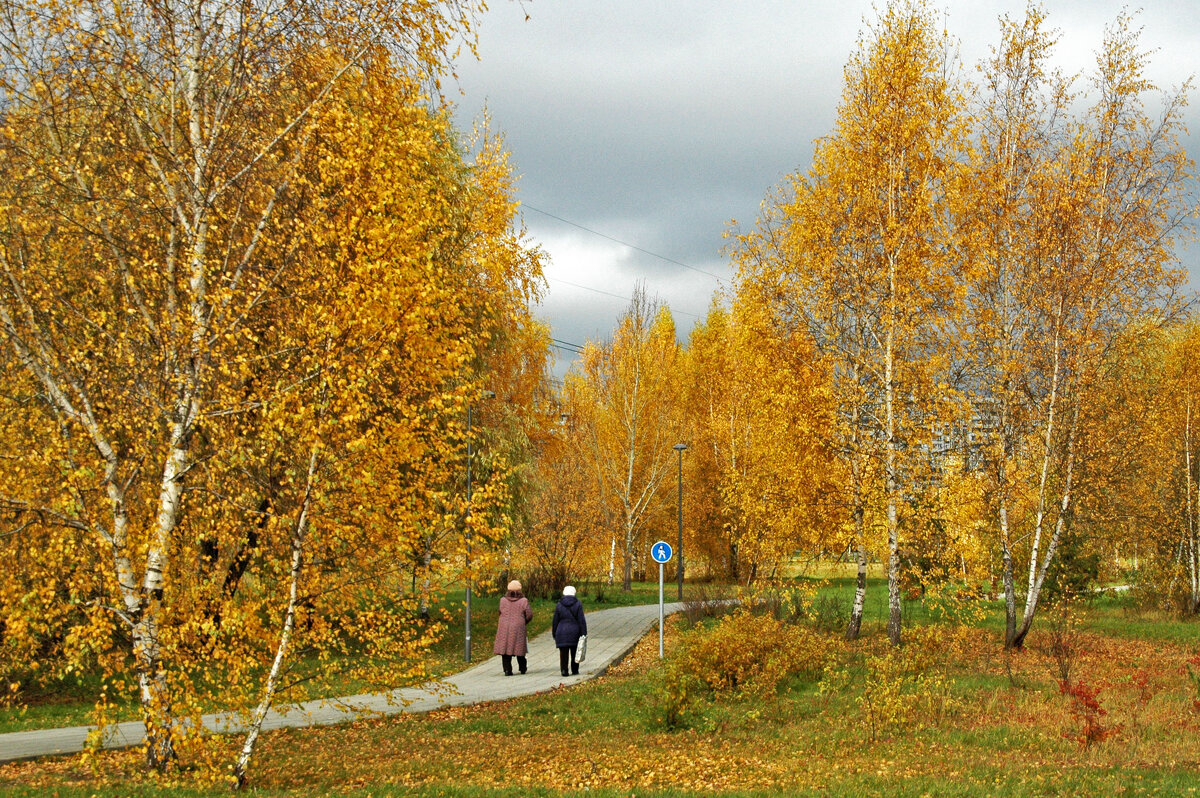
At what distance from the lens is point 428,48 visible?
9328mm

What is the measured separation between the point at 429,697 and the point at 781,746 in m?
7.05

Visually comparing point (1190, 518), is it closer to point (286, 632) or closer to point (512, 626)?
point (512, 626)

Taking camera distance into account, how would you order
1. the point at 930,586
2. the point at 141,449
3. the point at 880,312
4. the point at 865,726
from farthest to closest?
the point at 880,312, the point at 930,586, the point at 865,726, the point at 141,449

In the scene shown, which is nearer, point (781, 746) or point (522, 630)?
point (781, 746)

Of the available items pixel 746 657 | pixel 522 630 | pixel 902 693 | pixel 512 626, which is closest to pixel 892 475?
pixel 746 657

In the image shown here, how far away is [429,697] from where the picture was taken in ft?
50.2

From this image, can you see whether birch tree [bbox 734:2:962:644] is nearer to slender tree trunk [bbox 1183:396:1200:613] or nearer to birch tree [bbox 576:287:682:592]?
slender tree trunk [bbox 1183:396:1200:613]

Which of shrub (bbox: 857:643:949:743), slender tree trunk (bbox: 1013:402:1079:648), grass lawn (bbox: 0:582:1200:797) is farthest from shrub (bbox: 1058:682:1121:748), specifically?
slender tree trunk (bbox: 1013:402:1079:648)

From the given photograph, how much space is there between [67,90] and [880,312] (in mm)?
14258

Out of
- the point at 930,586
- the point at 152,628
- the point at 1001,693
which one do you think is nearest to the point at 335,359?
the point at 152,628

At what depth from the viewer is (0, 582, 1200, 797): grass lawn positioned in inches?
326

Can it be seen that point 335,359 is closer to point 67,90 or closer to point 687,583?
point 67,90

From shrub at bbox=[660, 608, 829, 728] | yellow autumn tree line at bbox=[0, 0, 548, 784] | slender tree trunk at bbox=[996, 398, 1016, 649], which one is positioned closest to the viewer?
yellow autumn tree line at bbox=[0, 0, 548, 784]

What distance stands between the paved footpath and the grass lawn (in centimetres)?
53
